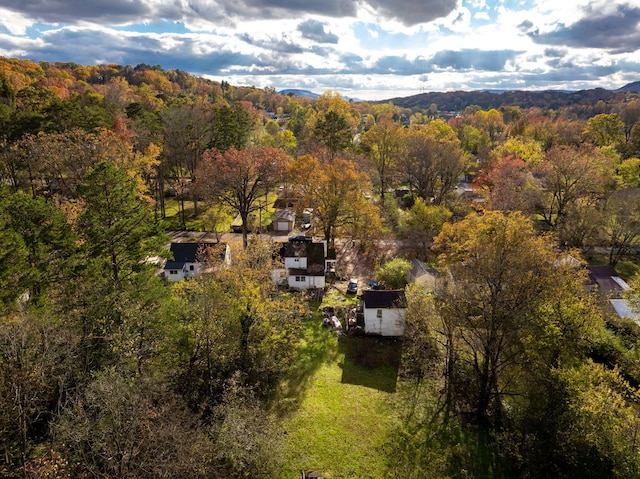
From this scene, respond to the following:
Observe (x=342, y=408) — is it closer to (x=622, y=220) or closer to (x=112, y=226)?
(x=112, y=226)

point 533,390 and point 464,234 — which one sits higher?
point 464,234

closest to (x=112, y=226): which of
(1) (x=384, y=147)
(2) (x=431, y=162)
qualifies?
(2) (x=431, y=162)

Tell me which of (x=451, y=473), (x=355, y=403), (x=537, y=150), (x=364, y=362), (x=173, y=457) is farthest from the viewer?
(x=537, y=150)

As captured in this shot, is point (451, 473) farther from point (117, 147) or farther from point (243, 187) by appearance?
point (117, 147)

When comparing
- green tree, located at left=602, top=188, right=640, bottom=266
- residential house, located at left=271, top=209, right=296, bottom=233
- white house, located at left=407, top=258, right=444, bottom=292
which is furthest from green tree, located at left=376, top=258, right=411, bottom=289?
green tree, located at left=602, top=188, right=640, bottom=266

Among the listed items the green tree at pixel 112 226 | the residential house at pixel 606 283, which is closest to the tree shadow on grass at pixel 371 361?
the green tree at pixel 112 226

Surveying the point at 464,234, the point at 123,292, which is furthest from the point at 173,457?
the point at 464,234

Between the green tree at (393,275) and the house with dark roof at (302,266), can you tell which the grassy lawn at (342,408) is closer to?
the house with dark roof at (302,266)
